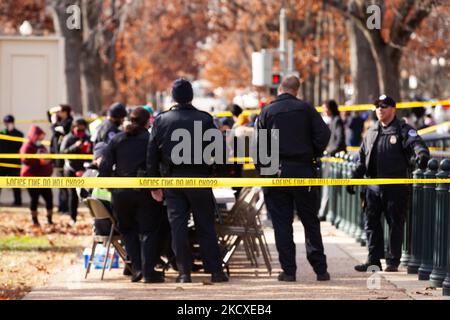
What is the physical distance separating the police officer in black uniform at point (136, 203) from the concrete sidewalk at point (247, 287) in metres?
0.28

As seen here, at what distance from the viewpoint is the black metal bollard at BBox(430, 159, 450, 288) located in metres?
11.6

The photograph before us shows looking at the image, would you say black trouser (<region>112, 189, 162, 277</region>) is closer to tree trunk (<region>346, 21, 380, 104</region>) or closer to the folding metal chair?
the folding metal chair

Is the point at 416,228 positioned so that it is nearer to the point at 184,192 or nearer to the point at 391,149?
the point at 391,149

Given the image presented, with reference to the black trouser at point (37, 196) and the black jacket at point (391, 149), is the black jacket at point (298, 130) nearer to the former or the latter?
the black jacket at point (391, 149)

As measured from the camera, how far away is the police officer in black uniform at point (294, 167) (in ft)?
41.2

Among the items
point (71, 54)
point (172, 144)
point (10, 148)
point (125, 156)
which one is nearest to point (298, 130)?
point (172, 144)

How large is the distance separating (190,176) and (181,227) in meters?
0.52

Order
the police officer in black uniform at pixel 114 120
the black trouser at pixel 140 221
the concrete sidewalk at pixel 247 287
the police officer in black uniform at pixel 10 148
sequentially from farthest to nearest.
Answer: the police officer in black uniform at pixel 10 148 → the police officer in black uniform at pixel 114 120 → the black trouser at pixel 140 221 → the concrete sidewalk at pixel 247 287

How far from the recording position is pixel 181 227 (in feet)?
41.0

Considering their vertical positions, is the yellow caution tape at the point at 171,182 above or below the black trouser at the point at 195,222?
above

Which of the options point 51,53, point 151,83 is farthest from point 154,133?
point 151,83

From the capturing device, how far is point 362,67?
94.1 feet

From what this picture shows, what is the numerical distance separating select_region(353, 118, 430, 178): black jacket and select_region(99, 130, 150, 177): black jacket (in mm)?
2420

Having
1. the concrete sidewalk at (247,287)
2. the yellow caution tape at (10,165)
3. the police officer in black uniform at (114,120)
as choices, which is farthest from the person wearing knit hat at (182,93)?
the yellow caution tape at (10,165)
